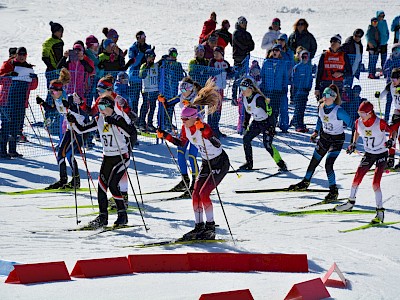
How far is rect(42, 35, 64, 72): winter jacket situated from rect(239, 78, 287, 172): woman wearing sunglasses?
402 cm

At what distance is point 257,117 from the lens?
1421cm

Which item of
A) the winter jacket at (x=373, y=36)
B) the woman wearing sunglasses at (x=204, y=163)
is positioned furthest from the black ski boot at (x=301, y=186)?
the winter jacket at (x=373, y=36)

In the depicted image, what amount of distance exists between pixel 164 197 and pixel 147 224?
158 cm

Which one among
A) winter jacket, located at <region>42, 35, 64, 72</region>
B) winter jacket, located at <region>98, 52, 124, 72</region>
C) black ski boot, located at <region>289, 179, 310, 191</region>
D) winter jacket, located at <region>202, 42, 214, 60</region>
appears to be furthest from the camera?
winter jacket, located at <region>202, 42, 214, 60</region>

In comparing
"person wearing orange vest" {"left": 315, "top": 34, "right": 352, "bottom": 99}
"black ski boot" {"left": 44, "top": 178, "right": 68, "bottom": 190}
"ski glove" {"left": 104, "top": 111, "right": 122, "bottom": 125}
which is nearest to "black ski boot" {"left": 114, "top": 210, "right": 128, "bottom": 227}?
"ski glove" {"left": 104, "top": 111, "right": 122, "bottom": 125}

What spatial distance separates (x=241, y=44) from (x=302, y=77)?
2283 mm

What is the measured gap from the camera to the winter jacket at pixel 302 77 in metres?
17.1

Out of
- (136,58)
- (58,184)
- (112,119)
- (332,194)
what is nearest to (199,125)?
(112,119)

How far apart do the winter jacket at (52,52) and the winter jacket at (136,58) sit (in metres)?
1.30

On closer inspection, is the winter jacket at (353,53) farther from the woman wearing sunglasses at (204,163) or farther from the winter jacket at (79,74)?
the woman wearing sunglasses at (204,163)

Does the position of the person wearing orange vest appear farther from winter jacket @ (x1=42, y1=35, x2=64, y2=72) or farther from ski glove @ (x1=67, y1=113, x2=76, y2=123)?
ski glove @ (x1=67, y1=113, x2=76, y2=123)

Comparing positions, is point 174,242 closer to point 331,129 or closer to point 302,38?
point 331,129

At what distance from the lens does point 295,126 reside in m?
17.3

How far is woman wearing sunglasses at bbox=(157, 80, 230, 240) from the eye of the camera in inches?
417
